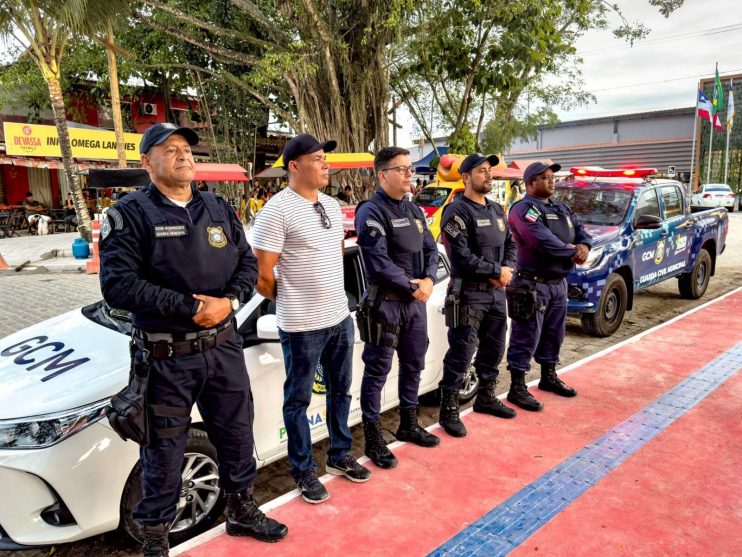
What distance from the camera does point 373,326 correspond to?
3123 mm

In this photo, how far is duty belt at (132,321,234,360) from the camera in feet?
7.22

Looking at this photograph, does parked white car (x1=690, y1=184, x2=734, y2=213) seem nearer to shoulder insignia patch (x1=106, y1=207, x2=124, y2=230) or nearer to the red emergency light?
the red emergency light

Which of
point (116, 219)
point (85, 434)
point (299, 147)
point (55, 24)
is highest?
point (55, 24)

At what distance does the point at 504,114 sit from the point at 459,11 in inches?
306

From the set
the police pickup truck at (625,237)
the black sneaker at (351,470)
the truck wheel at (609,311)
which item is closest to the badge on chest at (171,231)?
the black sneaker at (351,470)

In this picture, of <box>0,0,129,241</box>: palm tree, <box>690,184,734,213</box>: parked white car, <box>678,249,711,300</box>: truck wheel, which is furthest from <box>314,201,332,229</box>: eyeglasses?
<box>690,184,734,213</box>: parked white car

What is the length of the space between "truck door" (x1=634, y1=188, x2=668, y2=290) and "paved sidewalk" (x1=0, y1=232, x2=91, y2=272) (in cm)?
1009

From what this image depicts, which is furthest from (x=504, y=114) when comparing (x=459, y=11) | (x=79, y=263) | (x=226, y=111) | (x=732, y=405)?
(x=732, y=405)

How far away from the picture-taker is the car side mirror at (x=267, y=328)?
9.34ft

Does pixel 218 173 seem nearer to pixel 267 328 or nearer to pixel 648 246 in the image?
pixel 648 246

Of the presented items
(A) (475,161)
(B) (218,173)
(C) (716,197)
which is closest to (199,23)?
(B) (218,173)

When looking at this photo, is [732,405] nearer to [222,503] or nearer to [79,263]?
[222,503]

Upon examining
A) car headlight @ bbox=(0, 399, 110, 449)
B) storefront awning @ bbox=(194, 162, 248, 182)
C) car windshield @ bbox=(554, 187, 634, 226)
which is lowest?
car headlight @ bbox=(0, 399, 110, 449)

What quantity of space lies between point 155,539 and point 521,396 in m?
2.67
